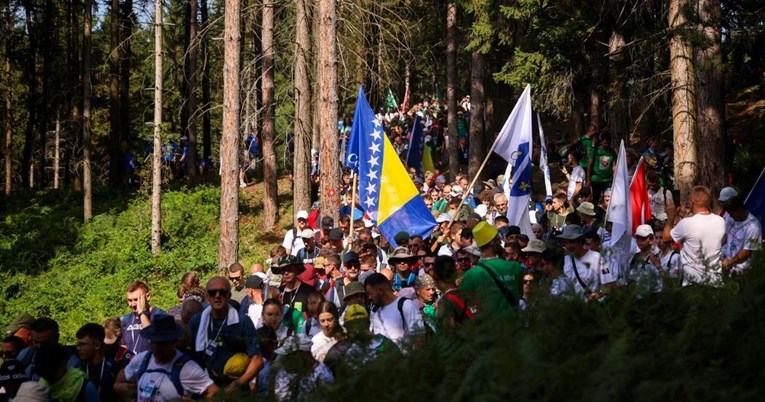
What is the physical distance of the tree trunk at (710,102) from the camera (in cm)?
1588

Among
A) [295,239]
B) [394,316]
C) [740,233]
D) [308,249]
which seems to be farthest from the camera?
[295,239]

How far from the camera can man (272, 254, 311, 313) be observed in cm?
1073

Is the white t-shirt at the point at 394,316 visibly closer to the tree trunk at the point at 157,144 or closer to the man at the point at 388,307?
the man at the point at 388,307

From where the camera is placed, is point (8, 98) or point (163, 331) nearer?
point (163, 331)

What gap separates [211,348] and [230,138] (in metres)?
13.2

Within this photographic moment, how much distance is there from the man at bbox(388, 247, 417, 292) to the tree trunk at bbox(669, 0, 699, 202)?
6.24 meters

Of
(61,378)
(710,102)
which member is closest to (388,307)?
(61,378)

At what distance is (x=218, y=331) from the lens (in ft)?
29.0

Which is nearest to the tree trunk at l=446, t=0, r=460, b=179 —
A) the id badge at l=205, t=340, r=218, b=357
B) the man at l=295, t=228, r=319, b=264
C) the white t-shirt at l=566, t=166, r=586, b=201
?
the white t-shirt at l=566, t=166, r=586, b=201

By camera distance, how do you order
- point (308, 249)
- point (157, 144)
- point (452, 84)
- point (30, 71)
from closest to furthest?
point (308, 249) < point (157, 144) < point (452, 84) < point (30, 71)

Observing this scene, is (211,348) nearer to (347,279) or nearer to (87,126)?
(347,279)

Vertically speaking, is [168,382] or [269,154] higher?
[269,154]

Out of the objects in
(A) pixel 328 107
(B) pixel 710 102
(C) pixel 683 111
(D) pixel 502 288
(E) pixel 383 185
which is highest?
(A) pixel 328 107

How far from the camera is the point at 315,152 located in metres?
30.2
